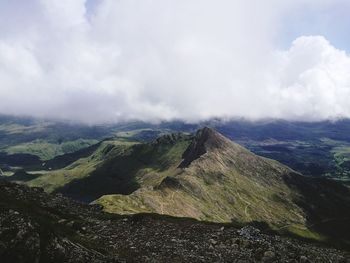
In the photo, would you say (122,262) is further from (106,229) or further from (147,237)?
(106,229)

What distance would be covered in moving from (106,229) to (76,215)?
9.91 metres

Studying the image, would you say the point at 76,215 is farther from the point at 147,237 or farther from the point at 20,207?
the point at 147,237

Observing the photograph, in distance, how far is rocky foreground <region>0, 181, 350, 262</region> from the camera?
1902 inches

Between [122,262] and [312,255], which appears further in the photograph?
[312,255]

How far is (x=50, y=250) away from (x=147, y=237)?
1515cm

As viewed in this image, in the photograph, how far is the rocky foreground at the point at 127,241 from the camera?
4831 centimetres

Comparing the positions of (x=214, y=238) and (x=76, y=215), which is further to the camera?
(x=76, y=215)

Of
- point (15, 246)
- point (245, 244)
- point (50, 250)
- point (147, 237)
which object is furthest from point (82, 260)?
point (245, 244)

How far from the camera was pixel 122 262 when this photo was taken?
49688 mm

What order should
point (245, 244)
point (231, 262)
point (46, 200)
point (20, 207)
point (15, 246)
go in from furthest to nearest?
point (46, 200) → point (20, 207) → point (245, 244) → point (231, 262) → point (15, 246)

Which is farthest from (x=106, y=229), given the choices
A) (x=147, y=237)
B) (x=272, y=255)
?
(x=272, y=255)

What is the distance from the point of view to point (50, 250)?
47906 mm

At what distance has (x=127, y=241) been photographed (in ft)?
191

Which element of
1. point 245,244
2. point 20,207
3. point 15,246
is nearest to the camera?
point 15,246
